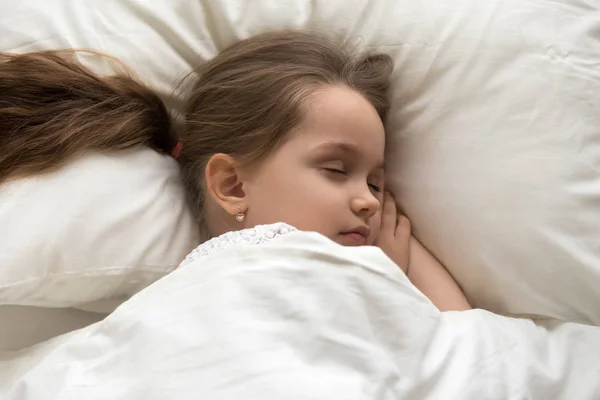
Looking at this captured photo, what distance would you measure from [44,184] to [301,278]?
0.38m

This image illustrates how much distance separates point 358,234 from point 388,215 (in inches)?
4.2

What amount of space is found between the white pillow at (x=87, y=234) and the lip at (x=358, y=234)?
23 cm

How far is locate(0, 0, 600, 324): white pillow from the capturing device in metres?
0.86

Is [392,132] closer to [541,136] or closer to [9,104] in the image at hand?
[541,136]

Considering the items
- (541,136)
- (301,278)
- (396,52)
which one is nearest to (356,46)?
(396,52)

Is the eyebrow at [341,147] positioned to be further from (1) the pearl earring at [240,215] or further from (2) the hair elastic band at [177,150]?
(2) the hair elastic band at [177,150]

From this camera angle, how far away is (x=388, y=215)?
98 centimetres

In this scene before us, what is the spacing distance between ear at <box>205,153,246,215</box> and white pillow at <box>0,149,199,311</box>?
0.07 meters

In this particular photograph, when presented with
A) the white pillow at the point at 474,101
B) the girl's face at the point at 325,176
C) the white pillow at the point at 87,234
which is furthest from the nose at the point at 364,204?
the white pillow at the point at 87,234

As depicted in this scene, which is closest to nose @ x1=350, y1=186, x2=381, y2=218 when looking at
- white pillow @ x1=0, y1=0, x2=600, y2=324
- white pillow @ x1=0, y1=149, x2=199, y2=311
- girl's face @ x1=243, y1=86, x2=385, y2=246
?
girl's face @ x1=243, y1=86, x2=385, y2=246

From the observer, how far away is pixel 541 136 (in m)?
0.87

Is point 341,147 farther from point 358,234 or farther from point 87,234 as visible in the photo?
point 87,234

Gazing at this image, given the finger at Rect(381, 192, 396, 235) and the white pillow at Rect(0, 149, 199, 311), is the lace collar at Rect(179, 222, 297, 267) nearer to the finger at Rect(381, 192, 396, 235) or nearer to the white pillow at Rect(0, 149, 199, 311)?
the white pillow at Rect(0, 149, 199, 311)

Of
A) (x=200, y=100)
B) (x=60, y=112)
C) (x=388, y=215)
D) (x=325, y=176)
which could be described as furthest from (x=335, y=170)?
(x=60, y=112)
